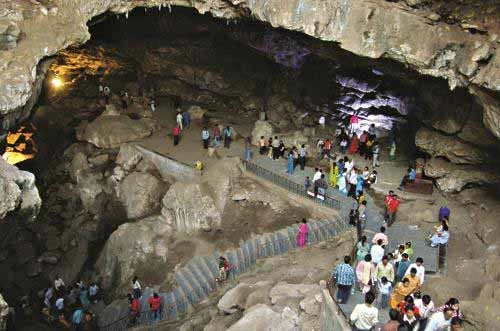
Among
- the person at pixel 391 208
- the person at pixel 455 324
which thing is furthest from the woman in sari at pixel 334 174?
the person at pixel 455 324

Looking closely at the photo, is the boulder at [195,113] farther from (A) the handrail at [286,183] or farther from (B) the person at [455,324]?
(B) the person at [455,324]

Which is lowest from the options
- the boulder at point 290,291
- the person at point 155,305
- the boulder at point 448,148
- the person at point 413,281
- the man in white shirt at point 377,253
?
the person at point 155,305

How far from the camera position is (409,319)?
438 inches

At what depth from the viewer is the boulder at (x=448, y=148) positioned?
63.8 ft

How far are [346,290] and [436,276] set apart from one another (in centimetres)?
388

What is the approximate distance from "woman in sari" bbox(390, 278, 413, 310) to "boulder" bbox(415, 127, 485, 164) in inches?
369

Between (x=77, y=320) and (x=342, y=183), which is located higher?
(x=342, y=183)

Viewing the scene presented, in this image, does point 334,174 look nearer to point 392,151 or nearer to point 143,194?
point 392,151

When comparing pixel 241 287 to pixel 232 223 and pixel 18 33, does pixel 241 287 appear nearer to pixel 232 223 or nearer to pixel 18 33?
pixel 232 223

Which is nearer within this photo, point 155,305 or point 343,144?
point 155,305

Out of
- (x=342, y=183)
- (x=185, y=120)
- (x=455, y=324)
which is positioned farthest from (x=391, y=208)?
(x=185, y=120)

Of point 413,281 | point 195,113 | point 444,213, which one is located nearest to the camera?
point 413,281

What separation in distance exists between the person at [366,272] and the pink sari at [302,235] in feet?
14.0

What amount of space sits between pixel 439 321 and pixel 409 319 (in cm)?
62
